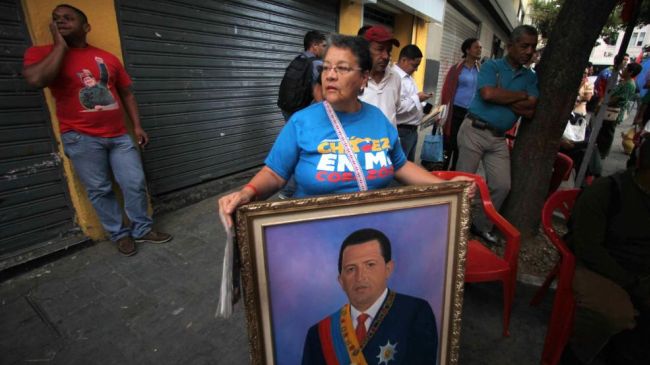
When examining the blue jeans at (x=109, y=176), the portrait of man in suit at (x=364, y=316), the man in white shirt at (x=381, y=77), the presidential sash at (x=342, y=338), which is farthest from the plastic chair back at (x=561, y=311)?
the blue jeans at (x=109, y=176)

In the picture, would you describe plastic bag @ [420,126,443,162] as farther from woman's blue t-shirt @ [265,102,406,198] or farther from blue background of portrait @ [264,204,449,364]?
blue background of portrait @ [264,204,449,364]

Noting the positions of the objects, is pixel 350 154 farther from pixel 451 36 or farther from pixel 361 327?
pixel 451 36

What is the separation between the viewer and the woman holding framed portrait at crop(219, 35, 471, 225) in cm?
147

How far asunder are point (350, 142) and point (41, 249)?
3.13 m

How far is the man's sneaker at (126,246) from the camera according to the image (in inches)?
123

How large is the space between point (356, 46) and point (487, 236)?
2.77 m

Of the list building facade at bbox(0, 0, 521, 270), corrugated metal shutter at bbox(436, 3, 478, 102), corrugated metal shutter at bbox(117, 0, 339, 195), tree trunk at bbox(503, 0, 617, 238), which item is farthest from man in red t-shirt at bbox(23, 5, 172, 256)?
corrugated metal shutter at bbox(436, 3, 478, 102)

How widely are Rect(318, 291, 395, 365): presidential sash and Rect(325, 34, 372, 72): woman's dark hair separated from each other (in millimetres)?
1084

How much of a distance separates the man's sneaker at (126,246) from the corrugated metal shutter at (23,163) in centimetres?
50

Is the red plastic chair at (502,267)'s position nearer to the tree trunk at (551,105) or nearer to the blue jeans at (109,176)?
the tree trunk at (551,105)

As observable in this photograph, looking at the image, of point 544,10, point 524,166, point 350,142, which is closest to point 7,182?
point 350,142

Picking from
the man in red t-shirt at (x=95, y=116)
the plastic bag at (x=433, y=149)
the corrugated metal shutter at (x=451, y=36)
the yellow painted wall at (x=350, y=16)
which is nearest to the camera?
the man in red t-shirt at (x=95, y=116)

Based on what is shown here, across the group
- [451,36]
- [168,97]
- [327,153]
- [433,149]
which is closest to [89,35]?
[168,97]

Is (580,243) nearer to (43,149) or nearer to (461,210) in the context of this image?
(461,210)
